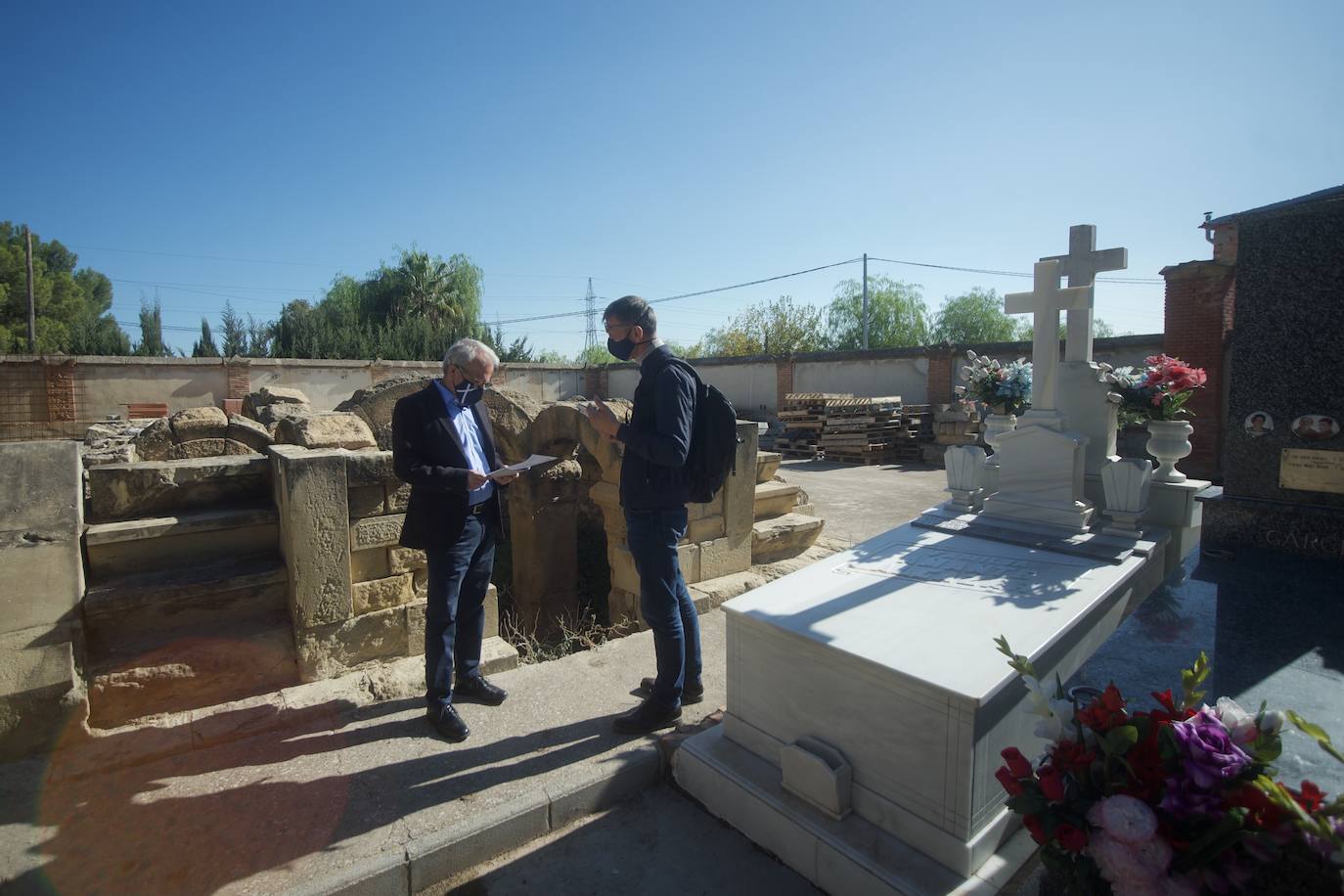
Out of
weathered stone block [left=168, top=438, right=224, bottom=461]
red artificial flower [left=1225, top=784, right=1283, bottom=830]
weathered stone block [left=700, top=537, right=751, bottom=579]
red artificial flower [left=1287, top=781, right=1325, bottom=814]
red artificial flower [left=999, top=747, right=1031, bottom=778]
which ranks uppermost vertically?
weathered stone block [left=168, top=438, right=224, bottom=461]

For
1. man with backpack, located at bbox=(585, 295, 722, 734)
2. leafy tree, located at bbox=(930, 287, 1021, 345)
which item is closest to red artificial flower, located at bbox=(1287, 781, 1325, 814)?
man with backpack, located at bbox=(585, 295, 722, 734)

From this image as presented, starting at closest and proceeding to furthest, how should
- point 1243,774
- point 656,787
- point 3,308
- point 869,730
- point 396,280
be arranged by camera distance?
point 1243,774 < point 869,730 < point 656,787 < point 3,308 < point 396,280

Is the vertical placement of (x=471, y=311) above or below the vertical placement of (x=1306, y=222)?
above

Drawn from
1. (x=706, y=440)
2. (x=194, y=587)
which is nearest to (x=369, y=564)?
(x=194, y=587)

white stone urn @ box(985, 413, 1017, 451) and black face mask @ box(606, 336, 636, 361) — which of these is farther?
white stone urn @ box(985, 413, 1017, 451)

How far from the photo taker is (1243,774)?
1.37m

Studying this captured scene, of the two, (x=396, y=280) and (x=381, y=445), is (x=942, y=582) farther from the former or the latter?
(x=396, y=280)

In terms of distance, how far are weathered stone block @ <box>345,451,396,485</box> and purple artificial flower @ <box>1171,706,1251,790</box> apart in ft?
10.5

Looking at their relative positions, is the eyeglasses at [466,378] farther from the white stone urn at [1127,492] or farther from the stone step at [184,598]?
the white stone urn at [1127,492]

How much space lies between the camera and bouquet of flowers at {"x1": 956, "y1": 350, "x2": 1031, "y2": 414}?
4.30 metres

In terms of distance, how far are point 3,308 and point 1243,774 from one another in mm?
35849

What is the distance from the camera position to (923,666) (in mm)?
2084

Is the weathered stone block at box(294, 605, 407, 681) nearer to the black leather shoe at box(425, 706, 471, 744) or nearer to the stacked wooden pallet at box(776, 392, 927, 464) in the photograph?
the black leather shoe at box(425, 706, 471, 744)

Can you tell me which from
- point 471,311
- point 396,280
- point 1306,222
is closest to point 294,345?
point 396,280
